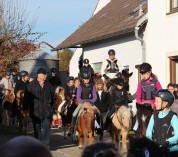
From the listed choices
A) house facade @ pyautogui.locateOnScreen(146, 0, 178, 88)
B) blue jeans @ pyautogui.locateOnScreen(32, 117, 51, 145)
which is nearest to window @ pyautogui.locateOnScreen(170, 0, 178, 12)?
house facade @ pyautogui.locateOnScreen(146, 0, 178, 88)

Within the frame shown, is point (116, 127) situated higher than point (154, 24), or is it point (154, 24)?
point (154, 24)

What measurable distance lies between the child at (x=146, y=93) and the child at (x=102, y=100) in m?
1.95

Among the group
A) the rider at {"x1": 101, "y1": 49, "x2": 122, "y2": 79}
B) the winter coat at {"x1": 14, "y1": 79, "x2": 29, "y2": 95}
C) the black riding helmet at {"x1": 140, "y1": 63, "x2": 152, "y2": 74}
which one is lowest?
the winter coat at {"x1": 14, "y1": 79, "x2": 29, "y2": 95}

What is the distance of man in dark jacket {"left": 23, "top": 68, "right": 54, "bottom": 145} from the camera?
11.7m

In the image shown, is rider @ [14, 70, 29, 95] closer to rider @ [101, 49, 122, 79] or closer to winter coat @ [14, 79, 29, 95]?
winter coat @ [14, 79, 29, 95]

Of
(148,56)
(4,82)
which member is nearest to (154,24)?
(148,56)

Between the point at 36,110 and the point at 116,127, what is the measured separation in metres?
2.00

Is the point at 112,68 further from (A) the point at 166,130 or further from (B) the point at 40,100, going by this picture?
(A) the point at 166,130

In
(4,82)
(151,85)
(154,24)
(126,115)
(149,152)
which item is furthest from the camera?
(4,82)

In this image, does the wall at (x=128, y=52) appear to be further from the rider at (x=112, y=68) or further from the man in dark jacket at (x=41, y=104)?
the man in dark jacket at (x=41, y=104)

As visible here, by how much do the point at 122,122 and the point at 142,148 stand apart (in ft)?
27.6

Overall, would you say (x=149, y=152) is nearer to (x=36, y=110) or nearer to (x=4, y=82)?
(x=36, y=110)

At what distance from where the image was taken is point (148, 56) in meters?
18.4

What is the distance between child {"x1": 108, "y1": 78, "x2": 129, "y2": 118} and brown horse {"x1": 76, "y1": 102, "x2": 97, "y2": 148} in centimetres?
46
